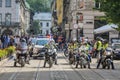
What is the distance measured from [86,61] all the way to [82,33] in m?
39.9

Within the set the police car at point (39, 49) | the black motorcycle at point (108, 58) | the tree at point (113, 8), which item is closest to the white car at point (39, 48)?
the police car at point (39, 49)

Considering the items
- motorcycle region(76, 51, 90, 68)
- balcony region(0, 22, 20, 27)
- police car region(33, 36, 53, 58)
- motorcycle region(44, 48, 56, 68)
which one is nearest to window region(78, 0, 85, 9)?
police car region(33, 36, 53, 58)

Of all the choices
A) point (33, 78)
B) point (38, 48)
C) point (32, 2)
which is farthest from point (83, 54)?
point (32, 2)

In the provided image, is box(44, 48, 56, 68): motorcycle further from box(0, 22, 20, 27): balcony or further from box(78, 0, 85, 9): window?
box(0, 22, 20, 27): balcony

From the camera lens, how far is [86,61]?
3000cm

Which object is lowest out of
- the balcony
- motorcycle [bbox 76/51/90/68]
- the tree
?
motorcycle [bbox 76/51/90/68]

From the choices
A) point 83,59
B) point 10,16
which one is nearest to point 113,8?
point 83,59

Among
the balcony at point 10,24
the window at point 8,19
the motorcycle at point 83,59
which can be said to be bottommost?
the motorcycle at point 83,59

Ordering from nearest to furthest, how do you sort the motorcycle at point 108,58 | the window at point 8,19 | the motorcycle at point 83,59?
the motorcycle at point 108,58, the motorcycle at point 83,59, the window at point 8,19

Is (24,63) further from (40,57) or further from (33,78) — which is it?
(40,57)

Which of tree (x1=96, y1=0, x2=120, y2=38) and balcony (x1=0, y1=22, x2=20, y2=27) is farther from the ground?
balcony (x1=0, y1=22, x2=20, y2=27)

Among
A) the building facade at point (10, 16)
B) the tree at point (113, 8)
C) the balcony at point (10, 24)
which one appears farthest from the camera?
the building facade at point (10, 16)

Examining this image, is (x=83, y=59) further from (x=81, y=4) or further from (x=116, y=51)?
(x=81, y=4)

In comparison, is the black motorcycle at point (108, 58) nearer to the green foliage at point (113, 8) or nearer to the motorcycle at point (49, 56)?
the green foliage at point (113, 8)
